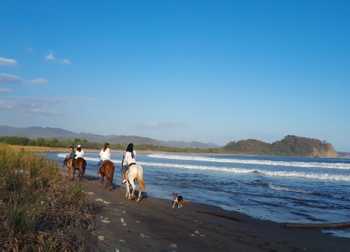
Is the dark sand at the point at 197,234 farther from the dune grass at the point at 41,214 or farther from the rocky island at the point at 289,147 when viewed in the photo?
the rocky island at the point at 289,147

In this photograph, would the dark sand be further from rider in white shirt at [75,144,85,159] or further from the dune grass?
rider in white shirt at [75,144,85,159]

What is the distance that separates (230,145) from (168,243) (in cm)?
18279

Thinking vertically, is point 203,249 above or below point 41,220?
below

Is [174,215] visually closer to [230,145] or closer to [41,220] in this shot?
[41,220]

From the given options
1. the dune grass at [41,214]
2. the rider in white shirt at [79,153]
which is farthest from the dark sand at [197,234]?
the rider in white shirt at [79,153]

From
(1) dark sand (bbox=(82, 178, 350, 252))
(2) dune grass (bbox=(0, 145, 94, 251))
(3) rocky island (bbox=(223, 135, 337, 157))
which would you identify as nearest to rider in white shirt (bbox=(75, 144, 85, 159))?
(2) dune grass (bbox=(0, 145, 94, 251))

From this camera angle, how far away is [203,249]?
8.20m

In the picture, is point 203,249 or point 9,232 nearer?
point 9,232

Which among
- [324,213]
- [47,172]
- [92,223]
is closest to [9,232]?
[92,223]

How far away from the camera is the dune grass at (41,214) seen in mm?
6199

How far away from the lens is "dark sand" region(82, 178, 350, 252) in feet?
26.8

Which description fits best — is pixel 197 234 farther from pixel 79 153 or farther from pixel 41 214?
pixel 79 153

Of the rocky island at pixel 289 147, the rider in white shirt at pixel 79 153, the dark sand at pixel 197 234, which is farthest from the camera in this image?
the rocky island at pixel 289 147

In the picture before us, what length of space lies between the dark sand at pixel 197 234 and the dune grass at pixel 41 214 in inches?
19.3
